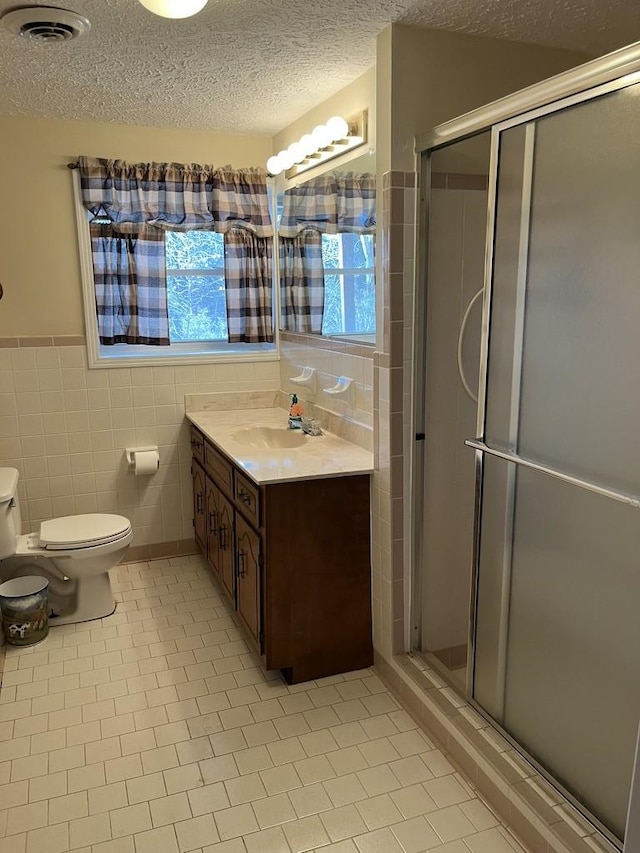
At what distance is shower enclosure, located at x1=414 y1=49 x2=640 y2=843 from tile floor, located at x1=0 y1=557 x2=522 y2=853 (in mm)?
370

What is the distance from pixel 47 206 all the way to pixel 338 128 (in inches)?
62.2

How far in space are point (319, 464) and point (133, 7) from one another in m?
1.62

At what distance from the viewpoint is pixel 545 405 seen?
179cm

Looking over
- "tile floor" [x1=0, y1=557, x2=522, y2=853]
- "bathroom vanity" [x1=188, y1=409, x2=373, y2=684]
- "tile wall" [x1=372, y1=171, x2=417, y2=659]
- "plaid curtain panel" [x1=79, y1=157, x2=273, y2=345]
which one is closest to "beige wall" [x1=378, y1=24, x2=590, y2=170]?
"tile wall" [x1=372, y1=171, x2=417, y2=659]

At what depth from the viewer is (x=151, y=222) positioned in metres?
3.45

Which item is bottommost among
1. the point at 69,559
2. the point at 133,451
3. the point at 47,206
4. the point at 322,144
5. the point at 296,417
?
the point at 69,559

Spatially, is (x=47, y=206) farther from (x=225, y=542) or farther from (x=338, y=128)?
(x=225, y=542)

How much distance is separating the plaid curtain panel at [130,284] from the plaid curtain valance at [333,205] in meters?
0.72

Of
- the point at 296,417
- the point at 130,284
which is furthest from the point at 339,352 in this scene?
the point at 130,284

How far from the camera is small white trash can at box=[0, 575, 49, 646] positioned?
9.36 feet

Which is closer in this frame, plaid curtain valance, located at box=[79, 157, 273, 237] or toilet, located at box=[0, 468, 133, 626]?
toilet, located at box=[0, 468, 133, 626]

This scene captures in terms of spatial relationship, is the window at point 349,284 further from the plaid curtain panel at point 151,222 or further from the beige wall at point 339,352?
the plaid curtain panel at point 151,222

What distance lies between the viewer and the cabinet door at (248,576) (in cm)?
256

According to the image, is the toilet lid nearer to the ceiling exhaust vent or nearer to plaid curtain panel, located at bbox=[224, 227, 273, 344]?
plaid curtain panel, located at bbox=[224, 227, 273, 344]
